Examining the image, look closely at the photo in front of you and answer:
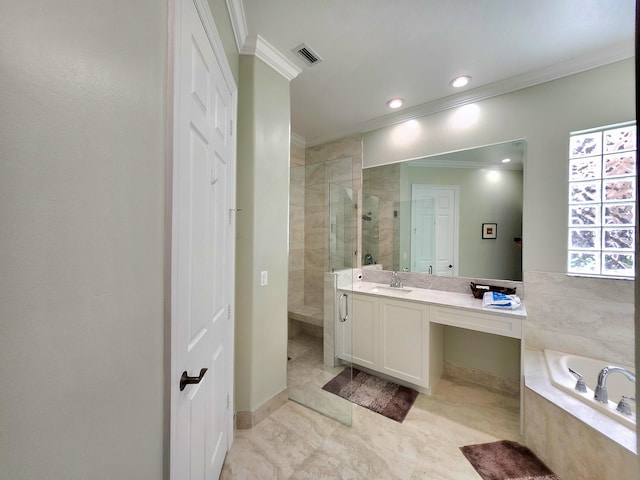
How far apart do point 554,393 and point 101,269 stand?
245cm

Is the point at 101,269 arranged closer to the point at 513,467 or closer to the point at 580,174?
the point at 513,467

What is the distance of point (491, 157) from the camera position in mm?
2438

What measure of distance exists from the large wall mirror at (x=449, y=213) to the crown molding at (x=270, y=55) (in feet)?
4.80

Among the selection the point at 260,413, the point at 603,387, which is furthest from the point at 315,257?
the point at 603,387

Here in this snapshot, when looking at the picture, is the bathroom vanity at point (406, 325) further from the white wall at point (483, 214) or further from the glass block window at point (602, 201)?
the glass block window at point (602, 201)

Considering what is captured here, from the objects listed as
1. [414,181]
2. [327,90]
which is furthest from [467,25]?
[414,181]

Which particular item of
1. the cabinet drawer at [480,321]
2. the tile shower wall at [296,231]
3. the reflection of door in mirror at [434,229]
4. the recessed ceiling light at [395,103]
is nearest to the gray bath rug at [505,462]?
the cabinet drawer at [480,321]

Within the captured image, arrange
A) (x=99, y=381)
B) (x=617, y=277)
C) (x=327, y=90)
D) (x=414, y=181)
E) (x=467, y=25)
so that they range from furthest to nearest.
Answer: (x=414, y=181) < (x=327, y=90) < (x=617, y=277) < (x=467, y=25) < (x=99, y=381)

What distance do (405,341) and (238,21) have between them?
9.26ft

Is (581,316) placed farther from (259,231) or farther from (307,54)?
(307,54)

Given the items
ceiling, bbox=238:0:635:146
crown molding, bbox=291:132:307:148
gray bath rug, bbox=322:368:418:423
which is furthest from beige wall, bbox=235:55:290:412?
crown molding, bbox=291:132:307:148

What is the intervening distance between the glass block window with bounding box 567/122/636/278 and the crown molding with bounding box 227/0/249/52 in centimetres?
→ 268

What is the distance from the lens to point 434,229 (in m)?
2.76

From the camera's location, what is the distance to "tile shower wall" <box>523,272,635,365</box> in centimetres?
182
